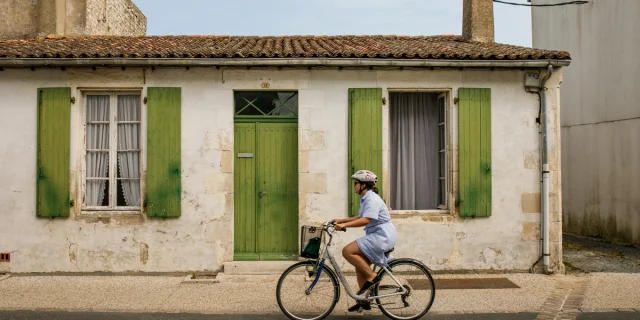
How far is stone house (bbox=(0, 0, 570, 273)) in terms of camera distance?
931 cm

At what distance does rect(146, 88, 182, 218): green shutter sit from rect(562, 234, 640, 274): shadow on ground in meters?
6.24

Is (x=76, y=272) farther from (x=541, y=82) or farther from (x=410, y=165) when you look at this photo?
(x=541, y=82)

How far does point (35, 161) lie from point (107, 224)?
148 centimetres

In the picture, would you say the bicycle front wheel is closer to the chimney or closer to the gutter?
the gutter

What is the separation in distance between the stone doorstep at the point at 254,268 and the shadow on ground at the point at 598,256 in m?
4.45

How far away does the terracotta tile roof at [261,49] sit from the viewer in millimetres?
9211

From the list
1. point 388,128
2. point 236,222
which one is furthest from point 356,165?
point 236,222

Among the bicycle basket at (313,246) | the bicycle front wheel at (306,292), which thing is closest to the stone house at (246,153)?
the bicycle front wheel at (306,292)

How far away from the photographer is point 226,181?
9422 mm

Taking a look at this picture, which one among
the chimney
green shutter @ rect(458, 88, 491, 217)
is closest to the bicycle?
green shutter @ rect(458, 88, 491, 217)

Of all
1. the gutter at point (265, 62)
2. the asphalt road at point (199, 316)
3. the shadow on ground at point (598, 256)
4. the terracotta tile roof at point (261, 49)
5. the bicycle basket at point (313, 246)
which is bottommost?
the asphalt road at point (199, 316)

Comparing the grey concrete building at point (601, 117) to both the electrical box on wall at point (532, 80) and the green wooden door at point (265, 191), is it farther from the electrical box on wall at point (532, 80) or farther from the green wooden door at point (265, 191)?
the green wooden door at point (265, 191)

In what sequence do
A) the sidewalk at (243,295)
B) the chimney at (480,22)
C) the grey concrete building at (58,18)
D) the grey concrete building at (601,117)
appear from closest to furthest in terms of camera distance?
the sidewalk at (243,295) → the chimney at (480,22) → the grey concrete building at (601,117) → the grey concrete building at (58,18)

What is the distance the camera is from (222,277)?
8930 mm
